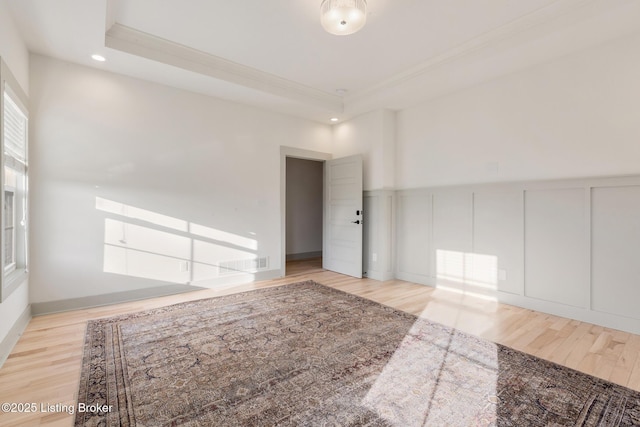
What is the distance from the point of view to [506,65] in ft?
10.9

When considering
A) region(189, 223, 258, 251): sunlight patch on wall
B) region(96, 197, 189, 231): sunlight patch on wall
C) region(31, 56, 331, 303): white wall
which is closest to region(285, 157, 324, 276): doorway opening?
region(31, 56, 331, 303): white wall

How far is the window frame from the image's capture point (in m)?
2.20

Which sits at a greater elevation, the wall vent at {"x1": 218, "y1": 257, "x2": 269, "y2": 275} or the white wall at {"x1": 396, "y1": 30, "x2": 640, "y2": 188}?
the white wall at {"x1": 396, "y1": 30, "x2": 640, "y2": 188}

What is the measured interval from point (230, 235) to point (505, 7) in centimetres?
421

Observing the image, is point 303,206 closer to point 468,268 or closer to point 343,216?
point 343,216

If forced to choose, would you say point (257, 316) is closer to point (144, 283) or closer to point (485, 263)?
point (144, 283)

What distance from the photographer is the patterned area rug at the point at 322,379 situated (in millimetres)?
1638

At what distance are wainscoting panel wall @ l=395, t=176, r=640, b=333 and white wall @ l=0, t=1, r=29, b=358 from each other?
4645mm

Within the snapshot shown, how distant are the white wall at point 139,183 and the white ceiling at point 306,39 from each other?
1.12 feet

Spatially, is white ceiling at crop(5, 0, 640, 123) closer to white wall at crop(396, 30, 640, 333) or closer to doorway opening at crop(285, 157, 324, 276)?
white wall at crop(396, 30, 640, 333)

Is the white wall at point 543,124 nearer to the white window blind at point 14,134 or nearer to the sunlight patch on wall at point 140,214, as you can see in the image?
the sunlight patch on wall at point 140,214

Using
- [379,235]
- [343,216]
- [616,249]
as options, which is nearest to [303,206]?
[343,216]

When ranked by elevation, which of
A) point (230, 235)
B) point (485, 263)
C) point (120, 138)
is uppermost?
point (120, 138)

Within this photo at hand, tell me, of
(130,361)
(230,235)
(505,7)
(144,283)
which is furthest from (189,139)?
(505,7)
